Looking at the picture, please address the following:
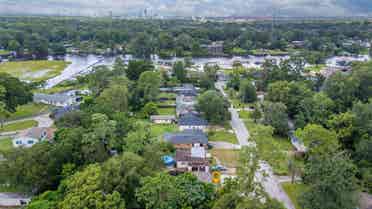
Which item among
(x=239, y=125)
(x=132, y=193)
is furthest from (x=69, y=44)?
Result: (x=132, y=193)

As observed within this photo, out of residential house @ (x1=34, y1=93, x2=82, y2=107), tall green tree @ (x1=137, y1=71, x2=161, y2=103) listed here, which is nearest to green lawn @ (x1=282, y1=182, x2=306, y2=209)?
tall green tree @ (x1=137, y1=71, x2=161, y2=103)

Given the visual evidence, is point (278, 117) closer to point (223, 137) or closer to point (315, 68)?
point (223, 137)

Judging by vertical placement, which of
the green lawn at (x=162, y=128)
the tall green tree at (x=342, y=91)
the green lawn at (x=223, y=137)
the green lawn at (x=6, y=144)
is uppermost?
the tall green tree at (x=342, y=91)

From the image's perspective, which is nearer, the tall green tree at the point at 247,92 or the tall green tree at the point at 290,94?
the tall green tree at the point at 290,94

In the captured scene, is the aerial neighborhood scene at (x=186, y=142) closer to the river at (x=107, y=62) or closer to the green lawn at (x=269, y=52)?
the river at (x=107, y=62)

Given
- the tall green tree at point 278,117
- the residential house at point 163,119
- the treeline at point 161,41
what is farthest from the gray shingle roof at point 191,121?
the treeline at point 161,41

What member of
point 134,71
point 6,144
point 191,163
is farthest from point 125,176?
point 134,71

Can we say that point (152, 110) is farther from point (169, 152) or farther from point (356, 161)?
point (356, 161)
